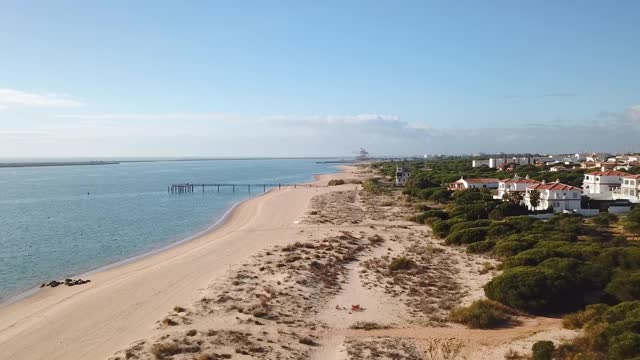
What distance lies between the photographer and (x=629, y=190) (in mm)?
53656

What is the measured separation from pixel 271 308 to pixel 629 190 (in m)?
48.6

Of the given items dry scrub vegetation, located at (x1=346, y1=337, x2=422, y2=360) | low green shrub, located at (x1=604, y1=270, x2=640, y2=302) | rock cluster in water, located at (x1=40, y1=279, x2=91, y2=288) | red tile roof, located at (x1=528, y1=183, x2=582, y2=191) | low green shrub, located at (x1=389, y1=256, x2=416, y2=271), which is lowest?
rock cluster in water, located at (x1=40, y1=279, x2=91, y2=288)

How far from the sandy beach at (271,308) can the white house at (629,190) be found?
30.3 m

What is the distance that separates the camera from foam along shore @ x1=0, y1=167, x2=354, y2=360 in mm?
17688

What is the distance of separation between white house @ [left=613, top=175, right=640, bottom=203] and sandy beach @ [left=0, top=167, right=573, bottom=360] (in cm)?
3031

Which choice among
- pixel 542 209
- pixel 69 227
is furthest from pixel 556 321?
pixel 69 227

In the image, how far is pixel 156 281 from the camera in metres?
26.4

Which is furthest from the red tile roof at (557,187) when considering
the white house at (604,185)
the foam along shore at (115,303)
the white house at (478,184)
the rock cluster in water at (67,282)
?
the rock cluster in water at (67,282)

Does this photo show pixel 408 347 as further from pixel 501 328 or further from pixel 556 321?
pixel 556 321

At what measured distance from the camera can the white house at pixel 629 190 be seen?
52500mm

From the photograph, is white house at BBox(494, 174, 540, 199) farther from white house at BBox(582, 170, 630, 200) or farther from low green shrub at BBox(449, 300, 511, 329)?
low green shrub at BBox(449, 300, 511, 329)

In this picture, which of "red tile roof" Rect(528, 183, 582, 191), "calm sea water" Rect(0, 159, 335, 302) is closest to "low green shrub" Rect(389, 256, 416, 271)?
Answer: "calm sea water" Rect(0, 159, 335, 302)

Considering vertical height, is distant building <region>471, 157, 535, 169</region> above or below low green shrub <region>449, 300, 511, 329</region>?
above

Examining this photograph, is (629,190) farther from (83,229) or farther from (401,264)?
(83,229)
